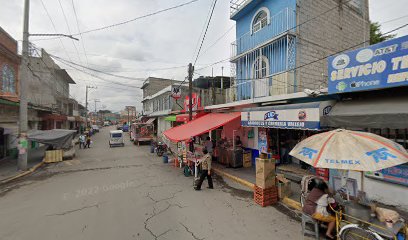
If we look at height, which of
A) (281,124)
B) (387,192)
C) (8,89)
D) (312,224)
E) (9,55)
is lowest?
(312,224)

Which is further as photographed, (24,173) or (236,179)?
(24,173)

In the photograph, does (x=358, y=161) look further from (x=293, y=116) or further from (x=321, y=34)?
(x=321, y=34)

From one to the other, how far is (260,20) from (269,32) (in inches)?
60.3

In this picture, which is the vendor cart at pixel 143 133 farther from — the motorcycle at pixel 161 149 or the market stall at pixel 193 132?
the market stall at pixel 193 132

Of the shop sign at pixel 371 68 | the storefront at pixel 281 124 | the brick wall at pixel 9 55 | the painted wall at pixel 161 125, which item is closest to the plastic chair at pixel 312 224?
the storefront at pixel 281 124

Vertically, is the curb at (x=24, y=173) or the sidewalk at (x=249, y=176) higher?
the sidewalk at (x=249, y=176)

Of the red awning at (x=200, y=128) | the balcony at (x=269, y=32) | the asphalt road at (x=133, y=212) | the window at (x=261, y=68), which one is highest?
the balcony at (x=269, y=32)

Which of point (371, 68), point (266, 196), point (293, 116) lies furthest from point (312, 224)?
point (371, 68)

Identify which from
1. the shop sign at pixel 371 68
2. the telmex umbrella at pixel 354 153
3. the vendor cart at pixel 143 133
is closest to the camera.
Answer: the telmex umbrella at pixel 354 153

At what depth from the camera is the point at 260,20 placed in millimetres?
12367

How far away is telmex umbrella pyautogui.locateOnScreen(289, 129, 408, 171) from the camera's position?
3479mm

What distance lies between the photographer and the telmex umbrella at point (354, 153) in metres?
3.48

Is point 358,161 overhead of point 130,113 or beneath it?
beneath

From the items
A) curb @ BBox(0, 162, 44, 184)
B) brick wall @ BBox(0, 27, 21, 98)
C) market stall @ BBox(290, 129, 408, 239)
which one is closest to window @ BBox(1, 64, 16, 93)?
brick wall @ BBox(0, 27, 21, 98)
